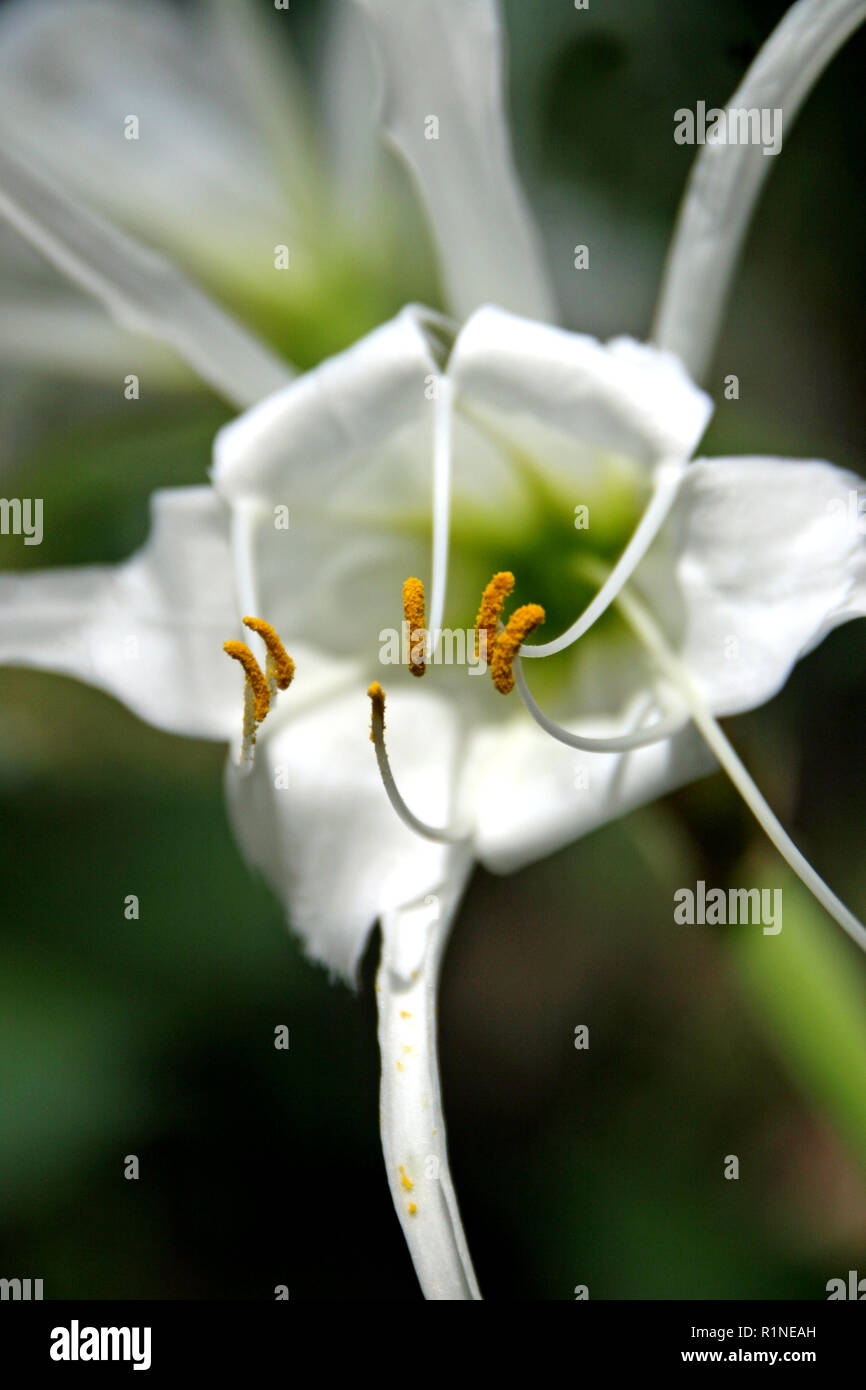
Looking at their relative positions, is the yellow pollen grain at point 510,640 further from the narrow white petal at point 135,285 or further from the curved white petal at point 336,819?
the narrow white petal at point 135,285

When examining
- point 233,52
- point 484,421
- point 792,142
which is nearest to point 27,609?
point 484,421

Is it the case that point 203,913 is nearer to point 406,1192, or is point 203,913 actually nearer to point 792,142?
point 406,1192

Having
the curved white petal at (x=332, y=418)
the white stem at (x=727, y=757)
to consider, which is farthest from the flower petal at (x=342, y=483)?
the white stem at (x=727, y=757)

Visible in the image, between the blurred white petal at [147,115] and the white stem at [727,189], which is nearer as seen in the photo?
the white stem at [727,189]

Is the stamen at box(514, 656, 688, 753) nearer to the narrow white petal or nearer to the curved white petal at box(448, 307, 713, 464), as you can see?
the curved white petal at box(448, 307, 713, 464)

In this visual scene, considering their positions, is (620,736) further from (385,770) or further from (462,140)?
(462,140)

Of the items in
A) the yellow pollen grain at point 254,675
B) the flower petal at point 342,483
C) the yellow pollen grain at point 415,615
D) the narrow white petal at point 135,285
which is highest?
the narrow white petal at point 135,285
